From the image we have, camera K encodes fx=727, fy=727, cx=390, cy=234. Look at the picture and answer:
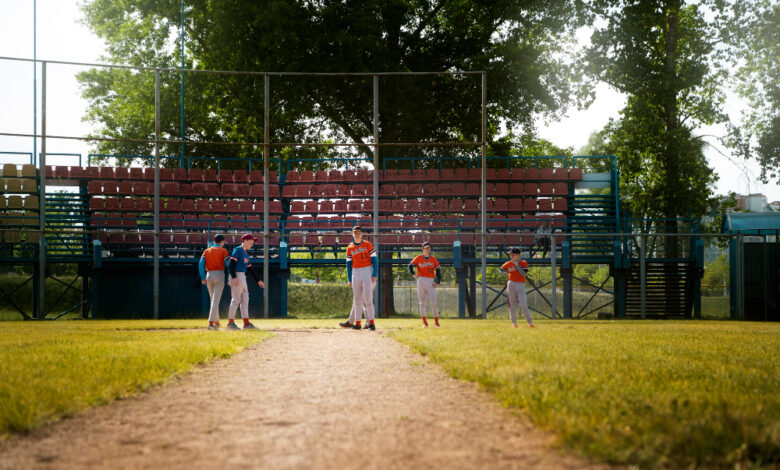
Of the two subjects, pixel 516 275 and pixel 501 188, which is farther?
pixel 501 188

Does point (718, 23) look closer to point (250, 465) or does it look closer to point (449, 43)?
point (449, 43)

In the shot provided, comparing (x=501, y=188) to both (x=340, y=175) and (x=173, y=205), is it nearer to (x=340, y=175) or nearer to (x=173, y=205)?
(x=340, y=175)

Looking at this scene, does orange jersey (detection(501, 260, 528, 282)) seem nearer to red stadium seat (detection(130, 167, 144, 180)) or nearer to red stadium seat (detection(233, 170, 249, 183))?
red stadium seat (detection(233, 170, 249, 183))

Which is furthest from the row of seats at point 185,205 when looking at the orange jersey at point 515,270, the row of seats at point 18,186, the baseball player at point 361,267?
the orange jersey at point 515,270

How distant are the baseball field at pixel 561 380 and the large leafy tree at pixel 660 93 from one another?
18786 mm

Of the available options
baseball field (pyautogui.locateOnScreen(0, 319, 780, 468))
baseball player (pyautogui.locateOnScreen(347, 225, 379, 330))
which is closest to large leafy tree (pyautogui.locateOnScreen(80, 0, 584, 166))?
baseball player (pyautogui.locateOnScreen(347, 225, 379, 330))

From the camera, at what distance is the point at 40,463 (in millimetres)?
4051

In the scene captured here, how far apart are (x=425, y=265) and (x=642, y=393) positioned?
1084 centimetres

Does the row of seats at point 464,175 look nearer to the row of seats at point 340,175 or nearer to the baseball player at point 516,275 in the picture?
the row of seats at point 340,175

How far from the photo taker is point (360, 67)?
2705cm

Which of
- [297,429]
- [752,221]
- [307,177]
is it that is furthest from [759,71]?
[297,429]

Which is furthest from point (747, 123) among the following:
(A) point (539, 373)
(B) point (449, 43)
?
(A) point (539, 373)

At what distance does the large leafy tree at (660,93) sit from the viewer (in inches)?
1174

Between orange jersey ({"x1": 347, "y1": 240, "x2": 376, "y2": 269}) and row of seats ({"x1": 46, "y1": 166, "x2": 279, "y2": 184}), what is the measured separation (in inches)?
568
